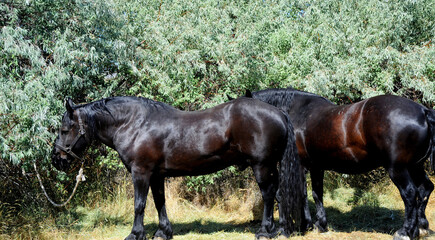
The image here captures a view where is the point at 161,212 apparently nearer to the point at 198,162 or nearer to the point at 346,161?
the point at 198,162

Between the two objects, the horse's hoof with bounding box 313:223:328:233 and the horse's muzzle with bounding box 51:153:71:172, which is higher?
the horse's muzzle with bounding box 51:153:71:172

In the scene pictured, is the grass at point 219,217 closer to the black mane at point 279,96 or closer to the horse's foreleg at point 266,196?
the horse's foreleg at point 266,196

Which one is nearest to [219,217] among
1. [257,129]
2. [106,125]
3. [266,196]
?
[266,196]

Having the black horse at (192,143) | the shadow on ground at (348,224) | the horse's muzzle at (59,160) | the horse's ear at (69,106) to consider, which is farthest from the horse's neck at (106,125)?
the shadow on ground at (348,224)

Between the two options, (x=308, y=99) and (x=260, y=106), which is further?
(x=308, y=99)

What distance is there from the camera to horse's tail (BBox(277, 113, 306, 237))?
5055 mm

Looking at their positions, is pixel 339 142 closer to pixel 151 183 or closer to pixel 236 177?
pixel 151 183

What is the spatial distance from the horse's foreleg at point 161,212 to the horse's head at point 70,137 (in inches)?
46.0

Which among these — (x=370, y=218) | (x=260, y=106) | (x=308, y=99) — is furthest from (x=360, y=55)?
(x=260, y=106)

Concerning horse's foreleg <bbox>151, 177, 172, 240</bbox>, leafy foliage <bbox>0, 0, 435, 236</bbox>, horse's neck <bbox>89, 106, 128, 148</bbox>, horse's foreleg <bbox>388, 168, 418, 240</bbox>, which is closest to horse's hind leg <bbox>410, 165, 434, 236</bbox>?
horse's foreleg <bbox>388, 168, 418, 240</bbox>

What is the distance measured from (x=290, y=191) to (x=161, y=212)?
1.93m

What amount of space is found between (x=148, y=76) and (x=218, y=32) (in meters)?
2.07

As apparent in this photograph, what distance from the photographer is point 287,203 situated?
505 cm

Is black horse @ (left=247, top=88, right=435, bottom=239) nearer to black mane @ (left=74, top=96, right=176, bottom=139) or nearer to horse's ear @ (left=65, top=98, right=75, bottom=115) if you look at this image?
black mane @ (left=74, top=96, right=176, bottom=139)
